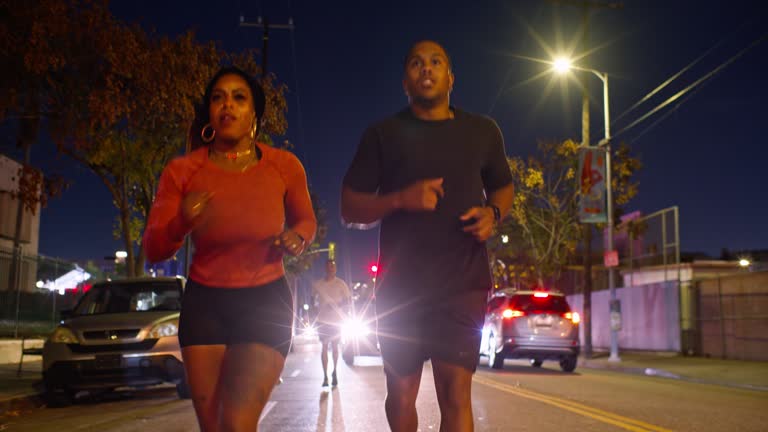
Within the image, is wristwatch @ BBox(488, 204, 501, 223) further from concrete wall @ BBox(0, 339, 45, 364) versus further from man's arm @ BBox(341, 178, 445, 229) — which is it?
concrete wall @ BBox(0, 339, 45, 364)

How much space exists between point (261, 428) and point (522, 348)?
10222 millimetres

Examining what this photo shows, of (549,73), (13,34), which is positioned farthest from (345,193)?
(549,73)

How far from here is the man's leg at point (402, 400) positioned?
11.6ft

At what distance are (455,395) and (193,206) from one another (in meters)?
1.31

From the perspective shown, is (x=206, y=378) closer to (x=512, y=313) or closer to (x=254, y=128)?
(x=254, y=128)

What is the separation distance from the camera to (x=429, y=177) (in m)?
3.51

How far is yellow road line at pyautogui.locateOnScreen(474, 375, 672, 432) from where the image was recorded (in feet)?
25.8

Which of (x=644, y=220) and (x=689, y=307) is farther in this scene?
(x=644, y=220)

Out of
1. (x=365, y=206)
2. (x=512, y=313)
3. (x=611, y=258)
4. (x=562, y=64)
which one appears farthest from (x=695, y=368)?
(x=365, y=206)

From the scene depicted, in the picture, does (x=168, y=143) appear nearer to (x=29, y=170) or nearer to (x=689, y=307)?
(x=29, y=170)

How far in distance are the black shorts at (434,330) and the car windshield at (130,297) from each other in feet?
27.7

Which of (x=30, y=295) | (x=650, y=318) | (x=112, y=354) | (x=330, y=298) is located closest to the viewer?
(x=112, y=354)

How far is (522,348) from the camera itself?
17250 millimetres

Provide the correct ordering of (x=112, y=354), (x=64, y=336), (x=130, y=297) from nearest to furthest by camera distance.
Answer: (x=112, y=354)
(x=64, y=336)
(x=130, y=297)
